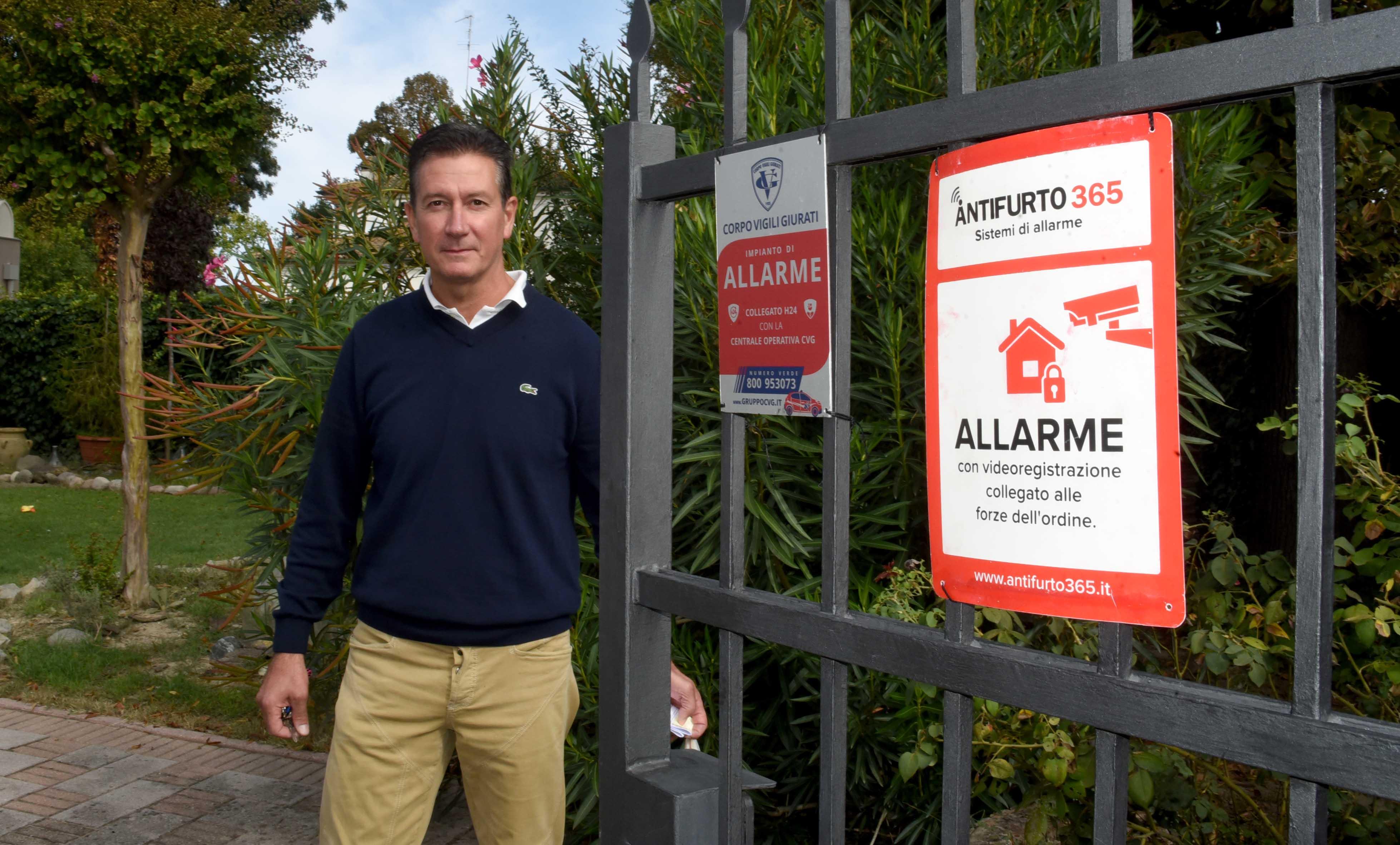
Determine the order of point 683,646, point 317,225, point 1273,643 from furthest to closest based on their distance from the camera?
point 317,225 → point 683,646 → point 1273,643

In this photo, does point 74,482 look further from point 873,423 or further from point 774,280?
point 774,280

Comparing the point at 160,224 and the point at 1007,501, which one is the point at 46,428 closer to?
the point at 160,224

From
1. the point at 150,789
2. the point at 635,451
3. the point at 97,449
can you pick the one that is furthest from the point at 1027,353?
the point at 97,449

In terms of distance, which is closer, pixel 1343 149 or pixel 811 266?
pixel 811 266

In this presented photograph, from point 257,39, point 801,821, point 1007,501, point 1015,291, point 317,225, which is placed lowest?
point 801,821

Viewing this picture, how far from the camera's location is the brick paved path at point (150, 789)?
4062 millimetres

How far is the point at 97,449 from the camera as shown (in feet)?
50.3

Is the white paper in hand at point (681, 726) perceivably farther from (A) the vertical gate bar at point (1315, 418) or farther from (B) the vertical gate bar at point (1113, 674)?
(A) the vertical gate bar at point (1315, 418)

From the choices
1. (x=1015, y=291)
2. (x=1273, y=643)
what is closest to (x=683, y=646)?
(x=1273, y=643)

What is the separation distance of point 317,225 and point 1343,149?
3597 millimetres

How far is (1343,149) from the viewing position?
12.3 feet

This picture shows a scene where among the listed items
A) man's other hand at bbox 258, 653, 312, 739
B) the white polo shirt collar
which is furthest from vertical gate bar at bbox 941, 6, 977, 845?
man's other hand at bbox 258, 653, 312, 739

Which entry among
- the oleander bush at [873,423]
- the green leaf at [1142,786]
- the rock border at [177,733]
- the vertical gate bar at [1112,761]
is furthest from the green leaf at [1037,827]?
the rock border at [177,733]

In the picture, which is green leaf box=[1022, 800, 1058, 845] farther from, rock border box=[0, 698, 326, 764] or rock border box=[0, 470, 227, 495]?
rock border box=[0, 470, 227, 495]
